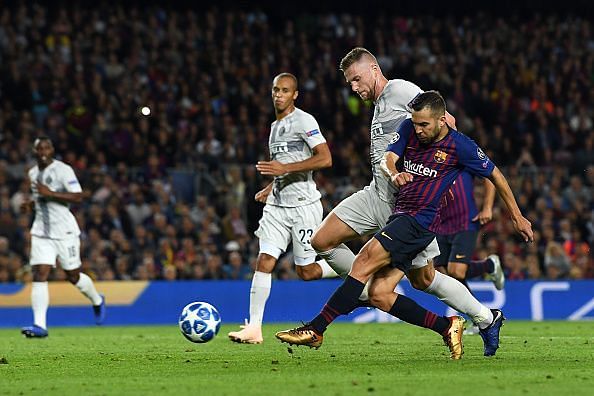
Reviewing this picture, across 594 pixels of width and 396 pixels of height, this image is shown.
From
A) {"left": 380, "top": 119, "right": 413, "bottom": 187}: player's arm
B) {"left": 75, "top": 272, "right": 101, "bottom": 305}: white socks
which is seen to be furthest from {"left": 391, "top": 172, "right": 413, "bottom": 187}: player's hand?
{"left": 75, "top": 272, "right": 101, "bottom": 305}: white socks

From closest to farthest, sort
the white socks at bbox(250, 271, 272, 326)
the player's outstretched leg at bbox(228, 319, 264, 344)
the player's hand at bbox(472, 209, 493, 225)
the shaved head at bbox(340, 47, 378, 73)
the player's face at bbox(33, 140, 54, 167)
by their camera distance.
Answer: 1. the shaved head at bbox(340, 47, 378, 73)
2. the player's outstretched leg at bbox(228, 319, 264, 344)
3. the white socks at bbox(250, 271, 272, 326)
4. the player's hand at bbox(472, 209, 493, 225)
5. the player's face at bbox(33, 140, 54, 167)

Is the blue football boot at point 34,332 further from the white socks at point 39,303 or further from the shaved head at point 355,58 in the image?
the shaved head at point 355,58

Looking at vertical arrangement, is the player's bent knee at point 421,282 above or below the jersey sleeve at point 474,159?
below

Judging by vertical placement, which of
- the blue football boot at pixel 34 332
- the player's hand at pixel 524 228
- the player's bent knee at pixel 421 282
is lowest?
the blue football boot at pixel 34 332

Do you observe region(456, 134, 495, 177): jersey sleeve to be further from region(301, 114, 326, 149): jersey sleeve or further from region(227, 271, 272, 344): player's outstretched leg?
region(227, 271, 272, 344): player's outstretched leg

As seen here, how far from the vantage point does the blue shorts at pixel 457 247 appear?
12.5m

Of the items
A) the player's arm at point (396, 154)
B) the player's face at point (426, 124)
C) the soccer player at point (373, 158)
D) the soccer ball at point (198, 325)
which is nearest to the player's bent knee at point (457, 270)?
the soccer player at point (373, 158)

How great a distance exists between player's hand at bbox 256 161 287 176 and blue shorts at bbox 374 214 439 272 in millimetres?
1684

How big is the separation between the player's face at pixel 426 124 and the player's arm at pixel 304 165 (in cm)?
196

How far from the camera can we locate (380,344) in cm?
A: 1077

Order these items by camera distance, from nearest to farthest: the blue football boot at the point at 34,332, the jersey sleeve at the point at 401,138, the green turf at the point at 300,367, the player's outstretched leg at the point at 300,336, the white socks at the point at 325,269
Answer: the green turf at the point at 300,367 < the player's outstretched leg at the point at 300,336 < the jersey sleeve at the point at 401,138 < the white socks at the point at 325,269 < the blue football boot at the point at 34,332

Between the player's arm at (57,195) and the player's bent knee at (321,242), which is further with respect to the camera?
the player's arm at (57,195)

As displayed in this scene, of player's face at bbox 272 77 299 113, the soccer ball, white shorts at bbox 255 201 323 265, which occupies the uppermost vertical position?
player's face at bbox 272 77 299 113

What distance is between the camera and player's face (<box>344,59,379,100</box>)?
30.2ft
